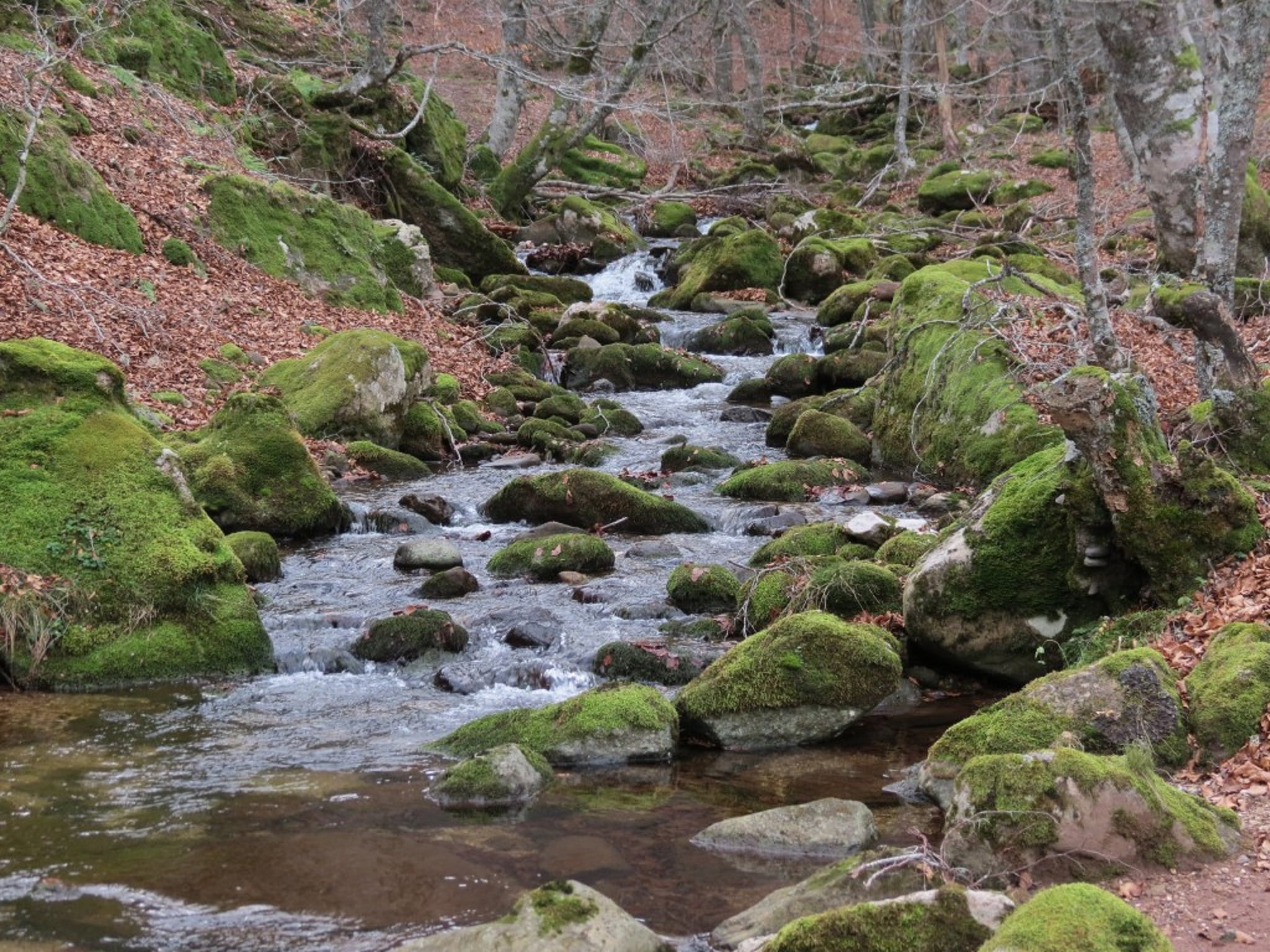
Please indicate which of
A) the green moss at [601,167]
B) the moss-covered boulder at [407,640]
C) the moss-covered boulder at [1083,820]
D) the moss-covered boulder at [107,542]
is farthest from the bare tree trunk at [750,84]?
the moss-covered boulder at [1083,820]

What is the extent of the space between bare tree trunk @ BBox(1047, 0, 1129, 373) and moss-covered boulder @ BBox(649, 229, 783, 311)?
13449mm

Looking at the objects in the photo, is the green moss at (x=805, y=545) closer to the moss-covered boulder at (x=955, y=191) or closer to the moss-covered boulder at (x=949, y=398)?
the moss-covered boulder at (x=949, y=398)

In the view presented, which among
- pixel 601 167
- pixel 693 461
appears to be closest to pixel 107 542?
pixel 693 461

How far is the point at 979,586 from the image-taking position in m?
7.34

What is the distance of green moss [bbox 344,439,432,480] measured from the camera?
42.9 feet

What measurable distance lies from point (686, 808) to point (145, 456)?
16.3 feet

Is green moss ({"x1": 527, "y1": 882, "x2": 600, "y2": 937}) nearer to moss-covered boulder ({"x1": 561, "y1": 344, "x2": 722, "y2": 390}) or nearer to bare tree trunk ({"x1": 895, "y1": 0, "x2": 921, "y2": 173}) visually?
moss-covered boulder ({"x1": 561, "y1": 344, "x2": 722, "y2": 390})

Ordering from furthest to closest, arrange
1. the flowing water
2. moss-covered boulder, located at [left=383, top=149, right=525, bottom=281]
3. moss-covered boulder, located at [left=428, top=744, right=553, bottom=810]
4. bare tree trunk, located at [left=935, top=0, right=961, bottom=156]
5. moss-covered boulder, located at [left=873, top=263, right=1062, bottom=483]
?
bare tree trunk, located at [left=935, top=0, right=961, bottom=156]
moss-covered boulder, located at [left=383, top=149, right=525, bottom=281]
moss-covered boulder, located at [left=873, top=263, right=1062, bottom=483]
moss-covered boulder, located at [left=428, top=744, right=553, bottom=810]
the flowing water

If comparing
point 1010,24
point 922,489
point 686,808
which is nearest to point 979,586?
point 686,808

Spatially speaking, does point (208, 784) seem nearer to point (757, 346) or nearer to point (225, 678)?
point (225, 678)

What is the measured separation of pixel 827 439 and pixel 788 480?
1782 mm

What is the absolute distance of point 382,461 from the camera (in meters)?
13.1

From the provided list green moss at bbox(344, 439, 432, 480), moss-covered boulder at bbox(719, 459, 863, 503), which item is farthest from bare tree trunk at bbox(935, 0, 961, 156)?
green moss at bbox(344, 439, 432, 480)

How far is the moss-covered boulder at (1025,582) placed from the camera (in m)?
7.14
